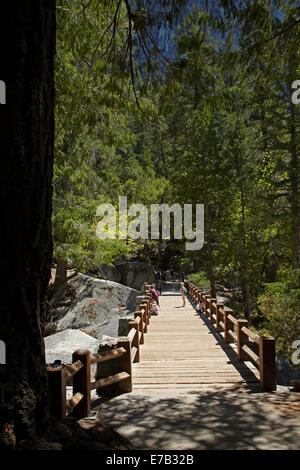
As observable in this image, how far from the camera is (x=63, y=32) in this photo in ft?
19.6

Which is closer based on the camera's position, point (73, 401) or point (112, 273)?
point (73, 401)

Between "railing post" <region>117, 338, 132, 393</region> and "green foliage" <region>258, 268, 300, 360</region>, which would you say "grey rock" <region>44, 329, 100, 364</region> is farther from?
"green foliage" <region>258, 268, 300, 360</region>

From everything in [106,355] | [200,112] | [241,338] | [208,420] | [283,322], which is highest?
[200,112]

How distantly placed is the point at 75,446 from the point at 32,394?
49cm

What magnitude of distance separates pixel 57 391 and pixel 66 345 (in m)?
7.14

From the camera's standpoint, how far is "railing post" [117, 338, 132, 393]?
5891 mm

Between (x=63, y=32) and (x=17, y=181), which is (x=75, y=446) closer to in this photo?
(x=17, y=181)

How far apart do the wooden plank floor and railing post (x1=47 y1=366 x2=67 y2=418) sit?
278 centimetres

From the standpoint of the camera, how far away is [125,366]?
19.6 feet

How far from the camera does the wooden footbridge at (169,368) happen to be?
14.8 ft

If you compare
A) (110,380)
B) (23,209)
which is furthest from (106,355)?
(23,209)

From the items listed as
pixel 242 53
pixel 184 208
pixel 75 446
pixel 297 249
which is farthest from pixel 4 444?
pixel 184 208

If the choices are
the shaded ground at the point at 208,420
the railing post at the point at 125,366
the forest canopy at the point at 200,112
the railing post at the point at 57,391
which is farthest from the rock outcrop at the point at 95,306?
the railing post at the point at 57,391

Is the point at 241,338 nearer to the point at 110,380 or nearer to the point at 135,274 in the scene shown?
the point at 110,380
